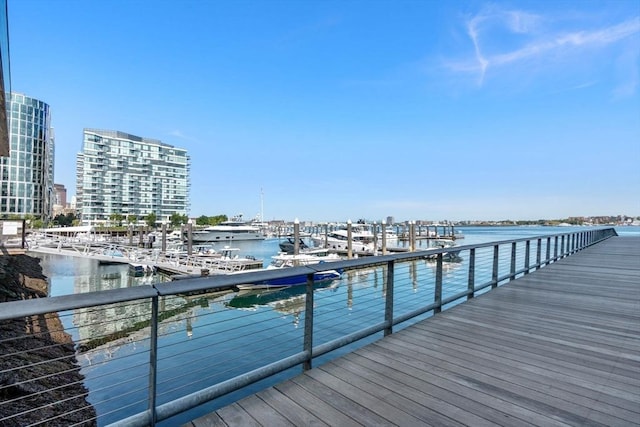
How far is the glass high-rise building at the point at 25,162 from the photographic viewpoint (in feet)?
200

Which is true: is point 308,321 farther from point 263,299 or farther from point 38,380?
point 263,299

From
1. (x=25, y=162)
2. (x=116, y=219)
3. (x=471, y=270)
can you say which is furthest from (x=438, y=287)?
(x=116, y=219)

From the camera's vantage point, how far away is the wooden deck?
1757mm

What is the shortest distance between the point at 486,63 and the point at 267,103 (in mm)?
14506

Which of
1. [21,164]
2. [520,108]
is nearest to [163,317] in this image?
[520,108]

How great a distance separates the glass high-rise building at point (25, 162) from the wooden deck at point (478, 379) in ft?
262

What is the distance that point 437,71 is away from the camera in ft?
55.3

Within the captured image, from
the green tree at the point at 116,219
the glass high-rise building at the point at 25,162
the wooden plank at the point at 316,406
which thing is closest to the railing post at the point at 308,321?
A: the wooden plank at the point at 316,406

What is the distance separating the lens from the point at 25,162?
63.2 m

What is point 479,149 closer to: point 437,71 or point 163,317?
point 437,71

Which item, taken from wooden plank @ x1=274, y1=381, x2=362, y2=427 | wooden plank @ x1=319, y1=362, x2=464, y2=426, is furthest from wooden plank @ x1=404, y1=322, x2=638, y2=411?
wooden plank @ x1=274, y1=381, x2=362, y2=427

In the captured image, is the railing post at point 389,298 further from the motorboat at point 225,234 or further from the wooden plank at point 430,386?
the motorboat at point 225,234

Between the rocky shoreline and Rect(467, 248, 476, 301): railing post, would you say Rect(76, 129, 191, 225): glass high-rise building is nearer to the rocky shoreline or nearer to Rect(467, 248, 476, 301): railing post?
the rocky shoreline

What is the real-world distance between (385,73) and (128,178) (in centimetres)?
8695
